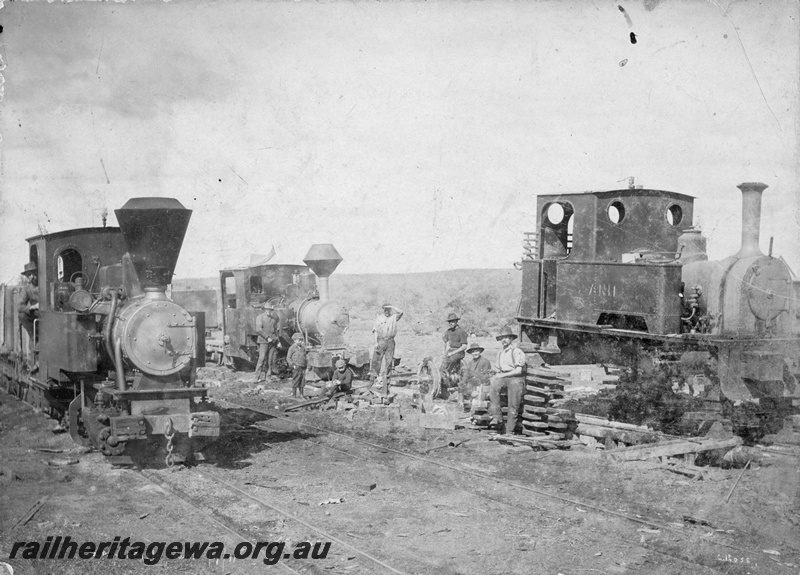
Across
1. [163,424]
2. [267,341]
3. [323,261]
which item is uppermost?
[323,261]

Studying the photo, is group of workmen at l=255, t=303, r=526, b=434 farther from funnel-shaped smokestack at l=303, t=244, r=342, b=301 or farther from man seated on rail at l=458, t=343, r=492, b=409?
funnel-shaped smokestack at l=303, t=244, r=342, b=301

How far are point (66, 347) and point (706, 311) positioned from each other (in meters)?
8.90

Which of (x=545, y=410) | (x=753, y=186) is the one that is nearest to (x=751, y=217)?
(x=753, y=186)

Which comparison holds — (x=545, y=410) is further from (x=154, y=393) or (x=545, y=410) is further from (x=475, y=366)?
(x=154, y=393)

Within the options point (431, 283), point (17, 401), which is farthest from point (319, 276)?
point (431, 283)

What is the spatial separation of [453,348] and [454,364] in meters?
0.32

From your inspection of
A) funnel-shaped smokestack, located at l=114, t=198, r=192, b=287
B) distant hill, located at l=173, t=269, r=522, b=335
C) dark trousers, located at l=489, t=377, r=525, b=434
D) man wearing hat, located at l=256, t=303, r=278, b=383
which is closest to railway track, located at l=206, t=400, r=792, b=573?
dark trousers, located at l=489, t=377, r=525, b=434

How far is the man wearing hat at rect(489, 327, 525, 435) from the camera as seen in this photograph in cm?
1014

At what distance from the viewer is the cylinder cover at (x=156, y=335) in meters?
8.50

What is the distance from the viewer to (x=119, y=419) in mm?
8180

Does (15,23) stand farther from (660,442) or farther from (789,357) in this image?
(789,357)

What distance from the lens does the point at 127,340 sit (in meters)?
8.45

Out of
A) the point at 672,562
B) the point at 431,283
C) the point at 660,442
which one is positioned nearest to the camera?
the point at 672,562

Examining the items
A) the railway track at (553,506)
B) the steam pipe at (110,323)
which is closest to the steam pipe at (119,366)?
the steam pipe at (110,323)
